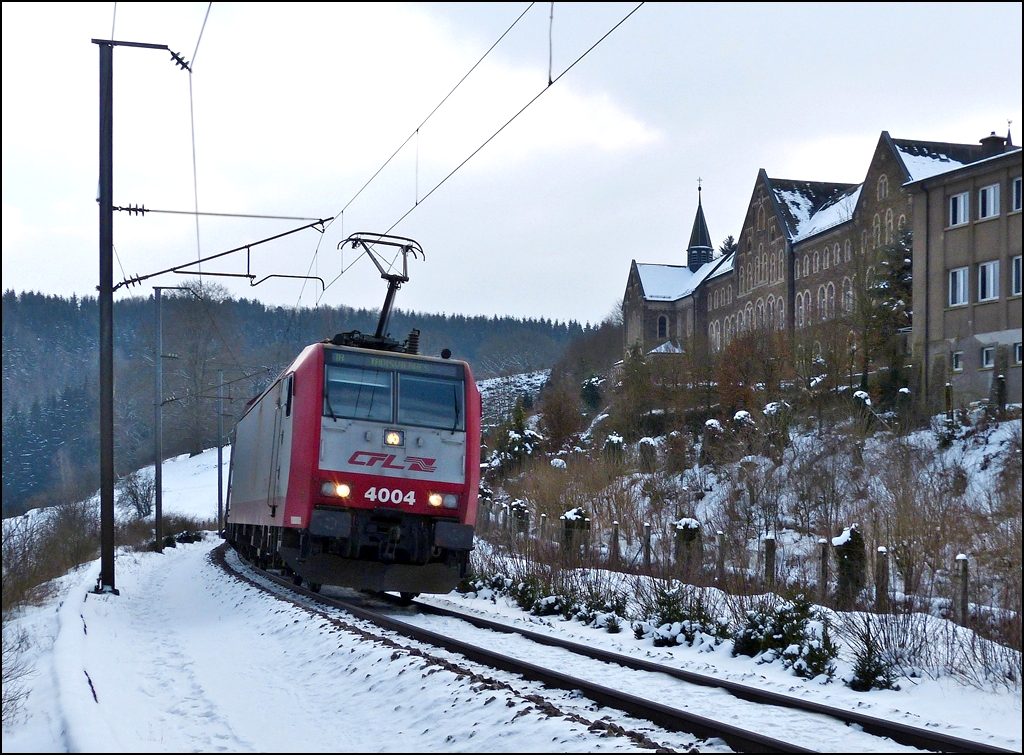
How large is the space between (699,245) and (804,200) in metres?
28.0

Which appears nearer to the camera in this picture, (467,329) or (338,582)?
(338,582)

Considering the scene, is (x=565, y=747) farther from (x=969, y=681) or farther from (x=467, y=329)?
(x=467, y=329)

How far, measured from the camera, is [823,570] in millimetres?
13891

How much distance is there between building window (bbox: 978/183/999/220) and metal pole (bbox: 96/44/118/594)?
1432 cm

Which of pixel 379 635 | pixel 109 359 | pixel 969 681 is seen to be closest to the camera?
pixel 969 681

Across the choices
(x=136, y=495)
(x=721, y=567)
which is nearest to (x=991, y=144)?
(x=721, y=567)

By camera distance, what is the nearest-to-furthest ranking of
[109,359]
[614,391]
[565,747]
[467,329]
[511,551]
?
[565,747], [109,359], [511,551], [614,391], [467,329]

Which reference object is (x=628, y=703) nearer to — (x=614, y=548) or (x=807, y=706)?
(x=807, y=706)

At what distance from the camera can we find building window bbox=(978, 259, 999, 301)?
1332cm

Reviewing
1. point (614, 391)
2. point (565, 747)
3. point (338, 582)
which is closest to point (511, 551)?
point (338, 582)

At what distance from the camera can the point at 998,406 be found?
494 inches

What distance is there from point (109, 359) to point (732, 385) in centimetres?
2523

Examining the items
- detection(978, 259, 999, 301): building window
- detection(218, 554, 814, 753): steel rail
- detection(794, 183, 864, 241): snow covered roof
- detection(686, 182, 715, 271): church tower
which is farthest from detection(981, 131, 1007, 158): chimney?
detection(686, 182, 715, 271): church tower

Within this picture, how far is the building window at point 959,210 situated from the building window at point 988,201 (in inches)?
59.8
